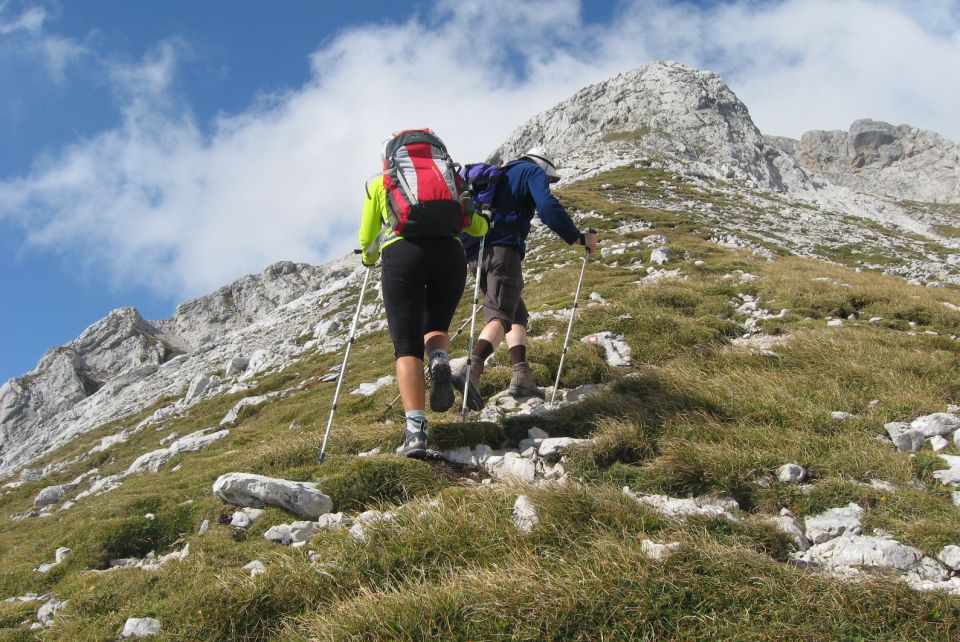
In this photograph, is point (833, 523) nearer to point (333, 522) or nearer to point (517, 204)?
point (333, 522)

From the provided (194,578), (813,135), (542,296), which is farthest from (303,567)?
(813,135)

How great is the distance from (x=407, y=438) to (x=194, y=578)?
2.24 meters

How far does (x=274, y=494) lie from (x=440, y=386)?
1859mm

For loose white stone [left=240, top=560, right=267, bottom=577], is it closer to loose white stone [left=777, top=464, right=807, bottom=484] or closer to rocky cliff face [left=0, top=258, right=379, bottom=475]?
loose white stone [left=777, top=464, right=807, bottom=484]

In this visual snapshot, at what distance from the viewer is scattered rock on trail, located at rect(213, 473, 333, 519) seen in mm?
5148

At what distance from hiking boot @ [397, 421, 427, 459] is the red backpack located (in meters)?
1.88

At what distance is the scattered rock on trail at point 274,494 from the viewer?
515 cm

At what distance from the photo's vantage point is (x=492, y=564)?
11.5 feet

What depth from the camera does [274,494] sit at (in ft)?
17.2

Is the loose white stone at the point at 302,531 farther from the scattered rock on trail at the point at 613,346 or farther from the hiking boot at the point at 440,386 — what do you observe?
the scattered rock on trail at the point at 613,346

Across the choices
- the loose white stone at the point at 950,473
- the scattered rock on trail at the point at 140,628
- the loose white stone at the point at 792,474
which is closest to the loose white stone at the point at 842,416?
the loose white stone at the point at 950,473

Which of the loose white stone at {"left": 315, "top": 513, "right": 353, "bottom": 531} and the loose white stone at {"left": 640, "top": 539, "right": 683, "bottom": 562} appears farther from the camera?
the loose white stone at {"left": 315, "top": 513, "right": 353, "bottom": 531}

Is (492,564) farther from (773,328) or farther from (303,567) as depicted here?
(773,328)

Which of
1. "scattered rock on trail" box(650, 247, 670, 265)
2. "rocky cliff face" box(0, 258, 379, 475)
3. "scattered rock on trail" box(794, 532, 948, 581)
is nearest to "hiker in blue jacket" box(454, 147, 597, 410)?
"scattered rock on trail" box(794, 532, 948, 581)
